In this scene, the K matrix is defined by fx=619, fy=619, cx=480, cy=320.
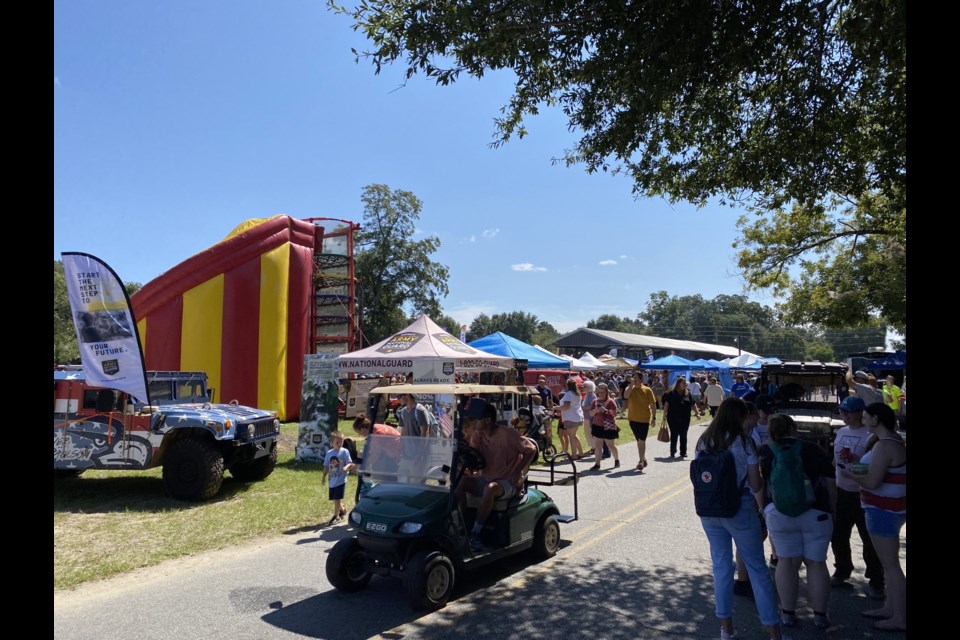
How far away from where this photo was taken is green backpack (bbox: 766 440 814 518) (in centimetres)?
438

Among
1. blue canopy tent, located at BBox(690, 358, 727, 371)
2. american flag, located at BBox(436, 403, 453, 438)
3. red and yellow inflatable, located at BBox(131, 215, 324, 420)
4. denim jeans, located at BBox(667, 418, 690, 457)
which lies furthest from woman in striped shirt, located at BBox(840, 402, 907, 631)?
blue canopy tent, located at BBox(690, 358, 727, 371)

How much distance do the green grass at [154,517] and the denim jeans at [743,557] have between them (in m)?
5.30

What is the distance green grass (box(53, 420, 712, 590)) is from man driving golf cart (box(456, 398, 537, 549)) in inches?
123

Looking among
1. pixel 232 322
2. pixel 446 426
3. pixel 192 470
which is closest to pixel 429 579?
pixel 446 426

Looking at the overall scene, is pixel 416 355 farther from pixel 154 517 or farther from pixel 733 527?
pixel 733 527

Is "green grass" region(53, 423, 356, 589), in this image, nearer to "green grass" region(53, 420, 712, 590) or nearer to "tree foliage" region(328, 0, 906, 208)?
"green grass" region(53, 420, 712, 590)

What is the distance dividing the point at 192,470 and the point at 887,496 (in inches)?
340

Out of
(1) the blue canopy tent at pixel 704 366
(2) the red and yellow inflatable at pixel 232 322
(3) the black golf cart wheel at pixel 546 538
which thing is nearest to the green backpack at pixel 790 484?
(3) the black golf cart wheel at pixel 546 538

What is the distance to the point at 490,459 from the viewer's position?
6.00 meters

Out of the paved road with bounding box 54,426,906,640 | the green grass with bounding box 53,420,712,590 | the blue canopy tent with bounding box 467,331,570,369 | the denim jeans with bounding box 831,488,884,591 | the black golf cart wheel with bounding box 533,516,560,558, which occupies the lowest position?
the green grass with bounding box 53,420,712,590

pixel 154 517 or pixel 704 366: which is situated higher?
pixel 704 366

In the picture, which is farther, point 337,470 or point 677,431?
point 677,431
